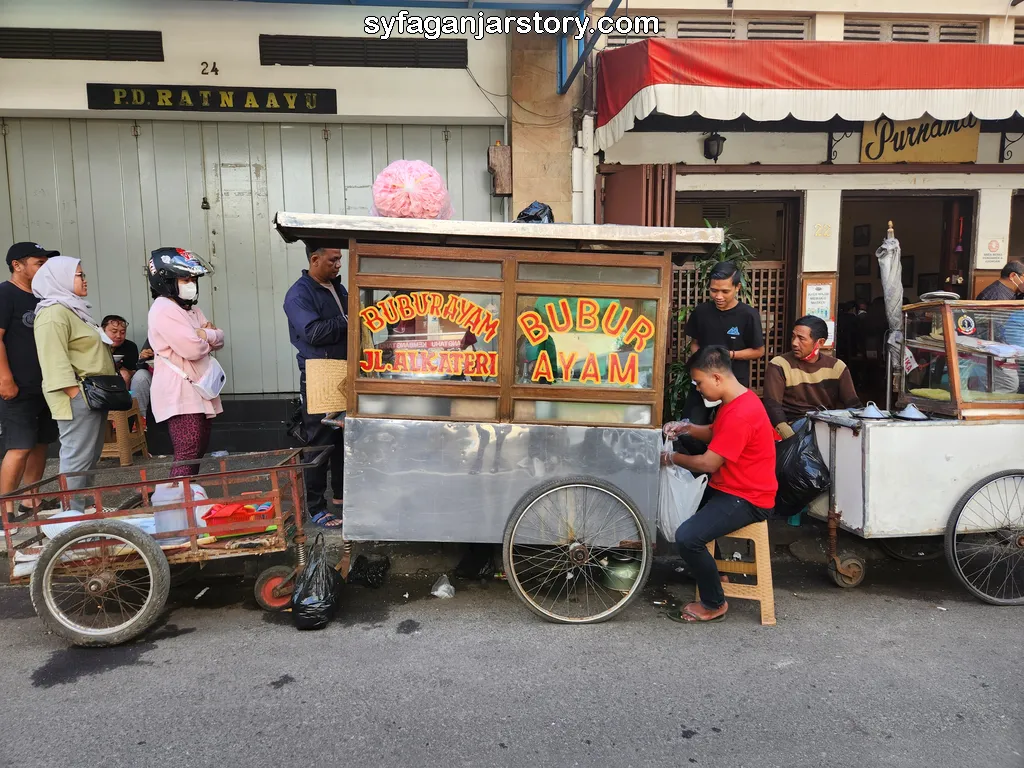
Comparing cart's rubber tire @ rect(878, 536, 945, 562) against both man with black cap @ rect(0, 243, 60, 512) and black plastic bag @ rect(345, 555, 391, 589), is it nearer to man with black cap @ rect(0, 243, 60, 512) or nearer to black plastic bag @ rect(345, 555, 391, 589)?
black plastic bag @ rect(345, 555, 391, 589)

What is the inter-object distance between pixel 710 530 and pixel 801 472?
93 centimetres

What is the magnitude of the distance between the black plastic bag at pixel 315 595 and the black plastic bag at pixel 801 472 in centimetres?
272

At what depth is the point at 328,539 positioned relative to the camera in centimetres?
442

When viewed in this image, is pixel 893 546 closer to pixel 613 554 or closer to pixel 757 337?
pixel 757 337

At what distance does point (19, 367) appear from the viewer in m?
4.38

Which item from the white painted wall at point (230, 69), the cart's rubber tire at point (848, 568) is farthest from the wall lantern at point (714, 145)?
the cart's rubber tire at point (848, 568)

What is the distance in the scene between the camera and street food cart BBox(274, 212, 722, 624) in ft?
11.4

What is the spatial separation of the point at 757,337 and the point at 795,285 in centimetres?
255

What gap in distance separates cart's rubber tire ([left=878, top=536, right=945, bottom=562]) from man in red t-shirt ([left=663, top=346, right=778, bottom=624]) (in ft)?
4.95

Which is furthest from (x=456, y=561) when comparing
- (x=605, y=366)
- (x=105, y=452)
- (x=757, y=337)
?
(x=105, y=452)

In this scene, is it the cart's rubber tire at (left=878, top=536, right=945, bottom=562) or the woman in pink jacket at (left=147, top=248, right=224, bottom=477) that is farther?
the cart's rubber tire at (left=878, top=536, right=945, bottom=562)

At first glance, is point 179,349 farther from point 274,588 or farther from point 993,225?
point 993,225

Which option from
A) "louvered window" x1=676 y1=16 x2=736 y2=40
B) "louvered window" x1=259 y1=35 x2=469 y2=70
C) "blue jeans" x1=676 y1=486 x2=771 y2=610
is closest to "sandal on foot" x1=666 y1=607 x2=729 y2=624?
"blue jeans" x1=676 y1=486 x2=771 y2=610

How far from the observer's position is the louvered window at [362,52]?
252 inches
